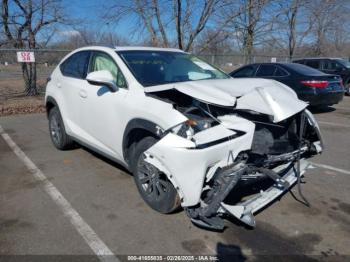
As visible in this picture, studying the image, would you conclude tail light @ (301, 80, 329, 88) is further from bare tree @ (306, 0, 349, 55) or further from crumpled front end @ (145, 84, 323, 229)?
bare tree @ (306, 0, 349, 55)

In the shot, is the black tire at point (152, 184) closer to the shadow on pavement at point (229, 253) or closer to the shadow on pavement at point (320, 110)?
the shadow on pavement at point (229, 253)

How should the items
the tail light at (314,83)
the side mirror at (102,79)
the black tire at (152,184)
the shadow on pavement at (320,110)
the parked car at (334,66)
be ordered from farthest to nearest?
1. the parked car at (334,66)
2. the shadow on pavement at (320,110)
3. the tail light at (314,83)
4. the side mirror at (102,79)
5. the black tire at (152,184)

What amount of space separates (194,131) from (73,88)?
8.72ft

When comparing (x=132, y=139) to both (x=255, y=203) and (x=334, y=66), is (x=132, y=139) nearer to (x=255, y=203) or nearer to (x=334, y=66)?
(x=255, y=203)

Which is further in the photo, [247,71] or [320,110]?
[247,71]

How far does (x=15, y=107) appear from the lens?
1016cm

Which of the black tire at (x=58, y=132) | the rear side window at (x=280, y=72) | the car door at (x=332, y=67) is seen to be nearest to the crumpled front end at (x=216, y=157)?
the black tire at (x=58, y=132)

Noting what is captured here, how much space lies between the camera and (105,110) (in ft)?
12.9

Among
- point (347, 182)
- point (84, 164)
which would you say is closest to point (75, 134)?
point (84, 164)

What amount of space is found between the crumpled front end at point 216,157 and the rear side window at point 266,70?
22.3ft

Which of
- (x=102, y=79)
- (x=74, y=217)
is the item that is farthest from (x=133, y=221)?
(x=102, y=79)

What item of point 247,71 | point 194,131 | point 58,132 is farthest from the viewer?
point 247,71

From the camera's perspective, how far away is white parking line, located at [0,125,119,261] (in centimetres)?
279

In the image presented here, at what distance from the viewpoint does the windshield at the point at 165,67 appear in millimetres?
3822
